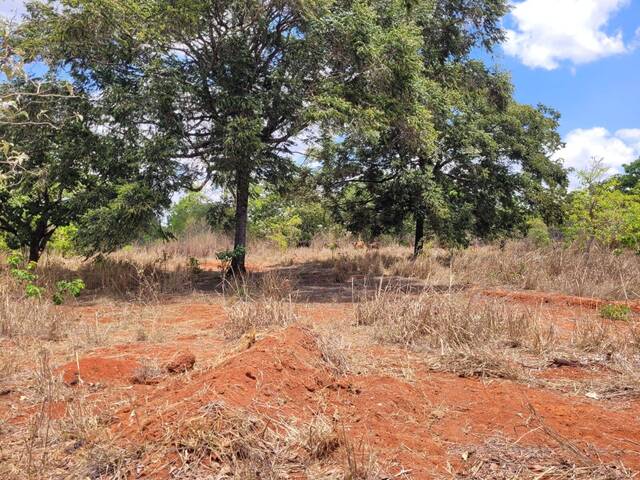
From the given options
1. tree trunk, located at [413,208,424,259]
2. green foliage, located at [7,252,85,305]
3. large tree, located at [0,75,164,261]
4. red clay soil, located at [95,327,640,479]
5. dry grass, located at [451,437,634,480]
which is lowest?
dry grass, located at [451,437,634,480]

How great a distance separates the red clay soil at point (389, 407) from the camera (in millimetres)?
3619

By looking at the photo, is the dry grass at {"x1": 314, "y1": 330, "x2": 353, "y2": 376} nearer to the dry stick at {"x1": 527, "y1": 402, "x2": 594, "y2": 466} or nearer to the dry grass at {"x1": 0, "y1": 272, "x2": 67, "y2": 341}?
the dry stick at {"x1": 527, "y1": 402, "x2": 594, "y2": 466}

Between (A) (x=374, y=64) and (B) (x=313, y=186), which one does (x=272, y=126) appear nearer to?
(A) (x=374, y=64)

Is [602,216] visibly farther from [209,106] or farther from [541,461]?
[541,461]

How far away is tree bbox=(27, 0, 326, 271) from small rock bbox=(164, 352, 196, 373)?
240 inches

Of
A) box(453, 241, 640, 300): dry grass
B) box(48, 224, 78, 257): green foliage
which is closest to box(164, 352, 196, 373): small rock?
box(453, 241, 640, 300): dry grass

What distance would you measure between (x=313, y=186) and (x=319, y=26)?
18.8 feet

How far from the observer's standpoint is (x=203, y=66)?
1249cm

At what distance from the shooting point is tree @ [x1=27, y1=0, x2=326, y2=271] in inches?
432

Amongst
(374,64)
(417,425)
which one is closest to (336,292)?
(374,64)

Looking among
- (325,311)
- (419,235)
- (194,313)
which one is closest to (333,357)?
(325,311)

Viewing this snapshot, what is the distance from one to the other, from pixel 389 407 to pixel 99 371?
2.61m

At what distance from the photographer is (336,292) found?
1241 centimetres

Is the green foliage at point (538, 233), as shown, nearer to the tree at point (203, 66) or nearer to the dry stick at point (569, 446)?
the tree at point (203, 66)
